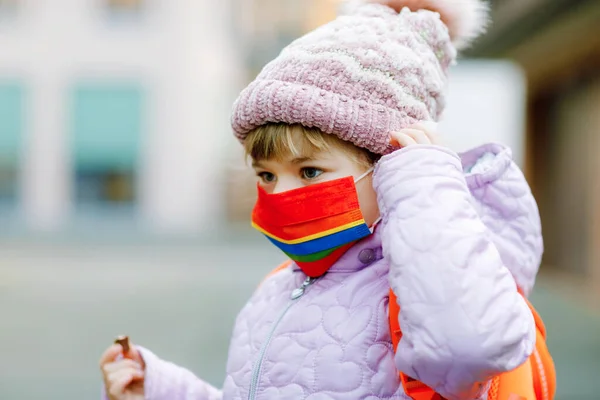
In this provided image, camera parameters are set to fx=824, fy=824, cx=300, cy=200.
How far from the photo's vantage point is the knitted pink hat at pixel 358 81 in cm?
153

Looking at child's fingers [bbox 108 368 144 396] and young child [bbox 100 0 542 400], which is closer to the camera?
young child [bbox 100 0 542 400]

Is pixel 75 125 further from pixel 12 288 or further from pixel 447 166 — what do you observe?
pixel 447 166

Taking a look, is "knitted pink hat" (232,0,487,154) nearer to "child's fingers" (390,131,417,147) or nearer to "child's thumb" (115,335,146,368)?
"child's fingers" (390,131,417,147)

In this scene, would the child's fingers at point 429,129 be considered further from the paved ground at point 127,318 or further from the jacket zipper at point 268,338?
the paved ground at point 127,318

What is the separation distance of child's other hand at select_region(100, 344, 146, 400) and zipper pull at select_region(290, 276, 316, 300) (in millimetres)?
404

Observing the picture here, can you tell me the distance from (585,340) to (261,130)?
192 inches

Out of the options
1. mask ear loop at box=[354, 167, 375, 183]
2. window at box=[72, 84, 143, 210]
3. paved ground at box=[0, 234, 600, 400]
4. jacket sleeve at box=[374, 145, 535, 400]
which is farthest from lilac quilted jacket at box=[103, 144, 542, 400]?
window at box=[72, 84, 143, 210]

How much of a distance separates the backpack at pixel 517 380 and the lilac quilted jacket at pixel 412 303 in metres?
0.04

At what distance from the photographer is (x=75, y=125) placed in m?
21.1

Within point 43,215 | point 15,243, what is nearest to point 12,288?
point 15,243

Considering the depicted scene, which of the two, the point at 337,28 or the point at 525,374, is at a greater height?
the point at 337,28

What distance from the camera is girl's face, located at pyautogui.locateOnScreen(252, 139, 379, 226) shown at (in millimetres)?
1562

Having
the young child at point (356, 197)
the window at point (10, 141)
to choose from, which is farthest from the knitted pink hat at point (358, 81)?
the window at point (10, 141)

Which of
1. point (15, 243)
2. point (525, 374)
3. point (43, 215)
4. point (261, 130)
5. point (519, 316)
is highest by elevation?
point (261, 130)
